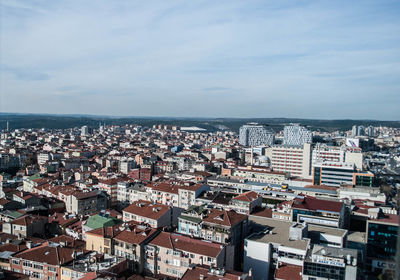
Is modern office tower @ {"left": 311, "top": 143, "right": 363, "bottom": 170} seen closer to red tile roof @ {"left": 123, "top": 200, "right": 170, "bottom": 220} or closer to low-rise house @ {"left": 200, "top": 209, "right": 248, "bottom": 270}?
low-rise house @ {"left": 200, "top": 209, "right": 248, "bottom": 270}

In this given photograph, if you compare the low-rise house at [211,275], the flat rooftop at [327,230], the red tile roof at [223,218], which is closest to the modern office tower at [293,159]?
the flat rooftop at [327,230]

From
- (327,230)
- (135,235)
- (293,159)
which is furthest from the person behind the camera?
(293,159)

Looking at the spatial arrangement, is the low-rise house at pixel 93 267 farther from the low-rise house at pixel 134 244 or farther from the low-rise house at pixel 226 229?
the low-rise house at pixel 226 229

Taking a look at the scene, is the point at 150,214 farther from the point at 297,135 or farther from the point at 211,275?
the point at 297,135

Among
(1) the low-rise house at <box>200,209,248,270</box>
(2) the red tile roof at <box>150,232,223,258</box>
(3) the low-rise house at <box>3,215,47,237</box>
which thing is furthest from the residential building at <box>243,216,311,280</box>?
(3) the low-rise house at <box>3,215,47,237</box>

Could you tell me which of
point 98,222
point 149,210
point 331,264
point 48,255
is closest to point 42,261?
point 48,255

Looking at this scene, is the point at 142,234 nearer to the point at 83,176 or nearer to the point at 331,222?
the point at 331,222

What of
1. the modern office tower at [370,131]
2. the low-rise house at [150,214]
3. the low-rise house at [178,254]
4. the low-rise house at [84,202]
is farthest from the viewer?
the modern office tower at [370,131]

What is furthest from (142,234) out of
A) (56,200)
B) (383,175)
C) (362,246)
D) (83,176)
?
(383,175)

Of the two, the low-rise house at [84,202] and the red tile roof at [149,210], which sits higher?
the red tile roof at [149,210]

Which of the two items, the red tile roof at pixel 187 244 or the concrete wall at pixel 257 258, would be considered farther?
the concrete wall at pixel 257 258
